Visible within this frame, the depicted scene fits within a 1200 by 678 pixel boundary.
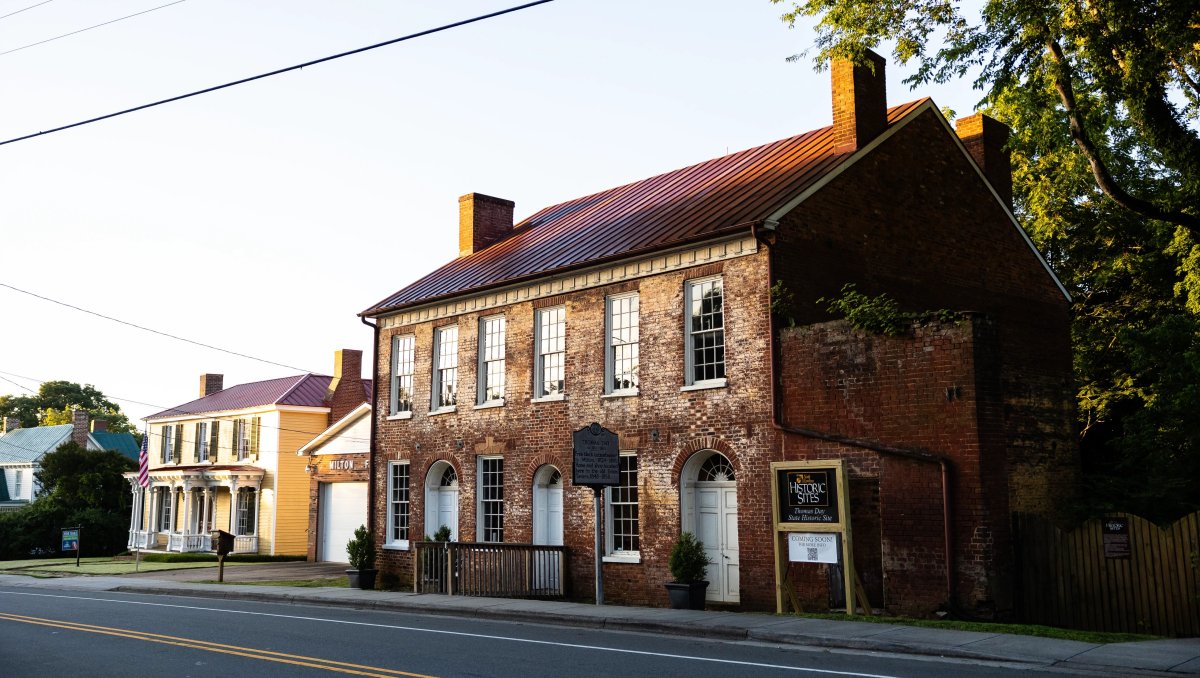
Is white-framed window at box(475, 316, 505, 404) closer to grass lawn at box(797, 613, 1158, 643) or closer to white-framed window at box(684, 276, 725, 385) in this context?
white-framed window at box(684, 276, 725, 385)

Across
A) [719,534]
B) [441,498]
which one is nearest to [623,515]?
[719,534]

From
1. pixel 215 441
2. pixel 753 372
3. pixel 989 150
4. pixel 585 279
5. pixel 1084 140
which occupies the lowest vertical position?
pixel 753 372

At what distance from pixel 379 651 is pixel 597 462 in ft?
21.8

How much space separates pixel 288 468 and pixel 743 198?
27.5 m

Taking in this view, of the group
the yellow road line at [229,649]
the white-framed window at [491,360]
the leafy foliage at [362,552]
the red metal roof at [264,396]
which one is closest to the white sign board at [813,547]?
the yellow road line at [229,649]

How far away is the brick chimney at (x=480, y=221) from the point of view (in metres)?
29.9

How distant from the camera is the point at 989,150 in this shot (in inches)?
939

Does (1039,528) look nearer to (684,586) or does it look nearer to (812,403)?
(812,403)

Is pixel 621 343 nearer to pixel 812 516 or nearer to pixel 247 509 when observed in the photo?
pixel 812 516

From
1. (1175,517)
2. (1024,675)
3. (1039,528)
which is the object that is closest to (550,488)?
(1039,528)

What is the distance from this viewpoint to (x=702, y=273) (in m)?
19.7

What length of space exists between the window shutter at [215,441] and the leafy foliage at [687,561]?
105 ft

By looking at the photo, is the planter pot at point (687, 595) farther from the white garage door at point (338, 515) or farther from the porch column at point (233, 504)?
the porch column at point (233, 504)

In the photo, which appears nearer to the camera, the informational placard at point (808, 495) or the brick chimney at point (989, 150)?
the informational placard at point (808, 495)
